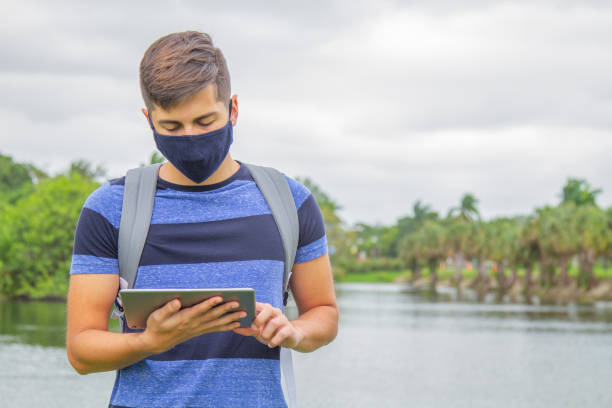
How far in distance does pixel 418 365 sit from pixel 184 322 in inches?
932

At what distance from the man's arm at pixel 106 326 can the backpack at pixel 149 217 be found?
2.7 inches

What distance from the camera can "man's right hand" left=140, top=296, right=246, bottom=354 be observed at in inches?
70.9

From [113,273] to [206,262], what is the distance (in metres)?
0.22

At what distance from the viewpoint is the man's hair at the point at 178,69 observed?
6.52 feet

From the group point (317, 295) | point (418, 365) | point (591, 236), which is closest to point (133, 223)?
point (317, 295)

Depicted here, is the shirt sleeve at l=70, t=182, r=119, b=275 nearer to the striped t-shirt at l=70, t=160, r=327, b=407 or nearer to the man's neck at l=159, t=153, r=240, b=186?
the striped t-shirt at l=70, t=160, r=327, b=407

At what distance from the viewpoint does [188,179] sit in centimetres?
214

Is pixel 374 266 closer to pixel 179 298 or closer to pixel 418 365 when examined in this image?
pixel 418 365

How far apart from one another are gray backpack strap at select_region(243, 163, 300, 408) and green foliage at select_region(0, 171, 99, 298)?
47.6 metres

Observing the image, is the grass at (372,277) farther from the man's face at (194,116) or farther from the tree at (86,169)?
the man's face at (194,116)

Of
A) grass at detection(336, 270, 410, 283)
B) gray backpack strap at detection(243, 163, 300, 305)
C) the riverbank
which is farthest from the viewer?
grass at detection(336, 270, 410, 283)

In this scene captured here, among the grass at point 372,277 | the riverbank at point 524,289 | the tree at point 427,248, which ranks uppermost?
the tree at point 427,248

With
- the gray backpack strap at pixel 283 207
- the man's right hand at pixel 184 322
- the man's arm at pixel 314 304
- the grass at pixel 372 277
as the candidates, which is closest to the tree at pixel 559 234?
→ the grass at pixel 372 277

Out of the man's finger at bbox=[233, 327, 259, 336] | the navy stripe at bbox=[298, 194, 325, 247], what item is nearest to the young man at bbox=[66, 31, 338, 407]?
the man's finger at bbox=[233, 327, 259, 336]
